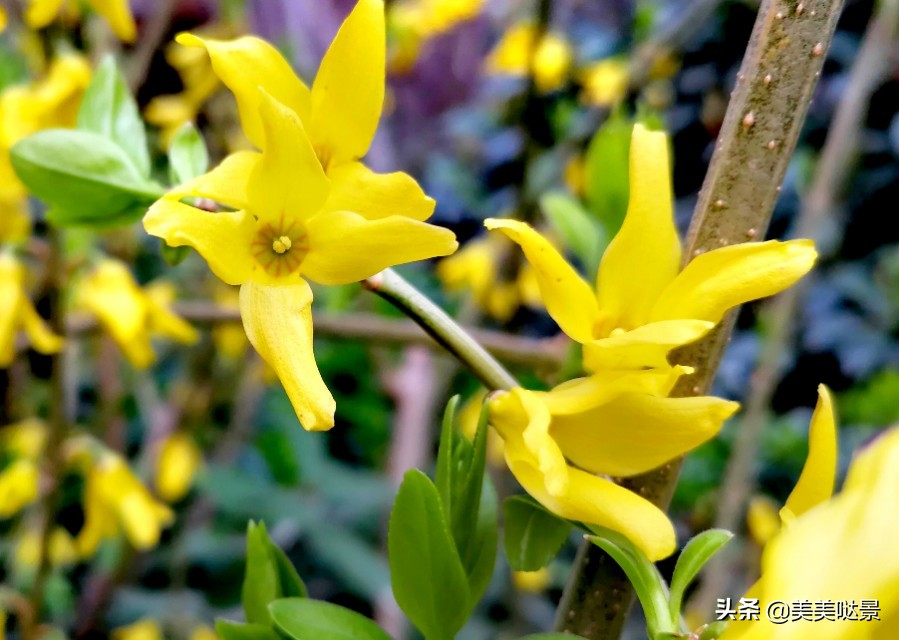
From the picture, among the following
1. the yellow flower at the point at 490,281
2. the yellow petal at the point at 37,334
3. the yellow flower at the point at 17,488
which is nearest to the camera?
the yellow petal at the point at 37,334

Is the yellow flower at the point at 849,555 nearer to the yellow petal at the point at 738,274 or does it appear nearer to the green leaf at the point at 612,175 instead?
the yellow petal at the point at 738,274

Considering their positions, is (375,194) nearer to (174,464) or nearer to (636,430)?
(636,430)

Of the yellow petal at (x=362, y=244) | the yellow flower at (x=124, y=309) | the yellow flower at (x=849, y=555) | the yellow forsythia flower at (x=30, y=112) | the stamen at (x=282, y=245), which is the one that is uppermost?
the yellow forsythia flower at (x=30, y=112)

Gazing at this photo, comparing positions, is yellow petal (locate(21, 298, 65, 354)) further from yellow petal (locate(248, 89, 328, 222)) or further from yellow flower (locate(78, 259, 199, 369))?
yellow petal (locate(248, 89, 328, 222))

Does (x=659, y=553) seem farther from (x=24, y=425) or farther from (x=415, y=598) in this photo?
(x=24, y=425)

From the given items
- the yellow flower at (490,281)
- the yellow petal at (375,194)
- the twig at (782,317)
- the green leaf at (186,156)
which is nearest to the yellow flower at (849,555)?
the yellow petal at (375,194)

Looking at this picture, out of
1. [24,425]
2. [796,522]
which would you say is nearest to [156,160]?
[24,425]

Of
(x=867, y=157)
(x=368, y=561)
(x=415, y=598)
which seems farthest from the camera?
(x=867, y=157)
